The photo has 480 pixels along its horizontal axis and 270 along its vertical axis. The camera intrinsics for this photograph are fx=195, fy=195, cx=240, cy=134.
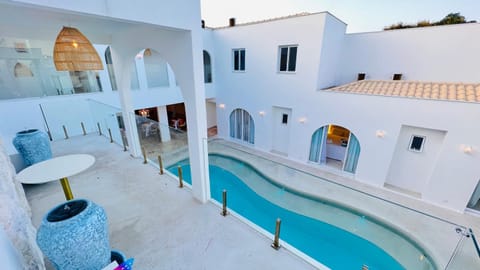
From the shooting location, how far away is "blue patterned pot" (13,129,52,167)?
159 inches

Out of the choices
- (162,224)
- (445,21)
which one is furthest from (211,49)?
(445,21)

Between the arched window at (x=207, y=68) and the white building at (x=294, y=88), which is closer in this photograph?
the white building at (x=294, y=88)

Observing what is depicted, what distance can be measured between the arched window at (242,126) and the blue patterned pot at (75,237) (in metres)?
7.75

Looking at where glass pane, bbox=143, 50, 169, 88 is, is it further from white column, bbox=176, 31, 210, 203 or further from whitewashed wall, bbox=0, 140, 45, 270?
whitewashed wall, bbox=0, 140, 45, 270

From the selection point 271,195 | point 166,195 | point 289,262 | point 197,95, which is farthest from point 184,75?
point 271,195

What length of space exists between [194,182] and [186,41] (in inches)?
102

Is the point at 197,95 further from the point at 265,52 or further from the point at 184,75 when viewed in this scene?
the point at 265,52

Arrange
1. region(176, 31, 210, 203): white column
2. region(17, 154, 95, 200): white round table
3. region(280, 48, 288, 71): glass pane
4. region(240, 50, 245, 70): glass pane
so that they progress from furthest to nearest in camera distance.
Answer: region(240, 50, 245, 70): glass pane → region(280, 48, 288, 71): glass pane → region(176, 31, 210, 203): white column → region(17, 154, 95, 200): white round table

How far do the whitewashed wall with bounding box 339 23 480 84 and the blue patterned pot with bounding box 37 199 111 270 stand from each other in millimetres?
9318

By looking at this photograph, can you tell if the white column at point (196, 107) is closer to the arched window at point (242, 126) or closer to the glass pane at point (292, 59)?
the glass pane at point (292, 59)

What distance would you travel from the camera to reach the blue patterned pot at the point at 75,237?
1854 millimetres

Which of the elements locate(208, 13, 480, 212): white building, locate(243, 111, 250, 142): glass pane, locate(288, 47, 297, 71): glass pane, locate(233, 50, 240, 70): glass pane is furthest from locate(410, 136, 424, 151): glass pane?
locate(233, 50, 240, 70): glass pane

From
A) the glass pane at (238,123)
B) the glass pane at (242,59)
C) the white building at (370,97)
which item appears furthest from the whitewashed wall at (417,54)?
the glass pane at (238,123)

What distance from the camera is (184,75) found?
3.22m
